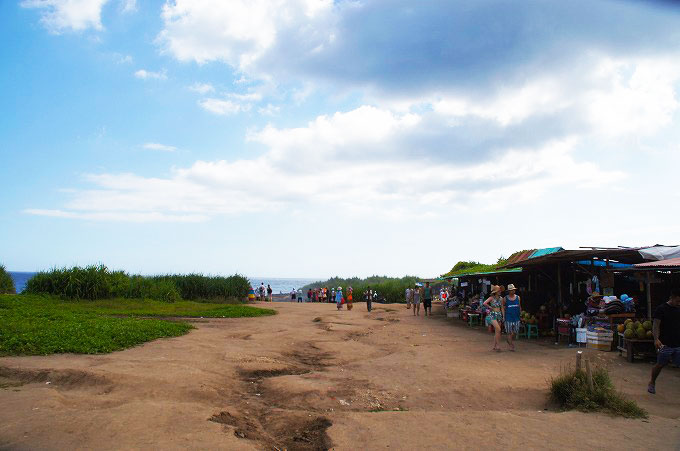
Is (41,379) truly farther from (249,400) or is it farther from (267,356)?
(267,356)

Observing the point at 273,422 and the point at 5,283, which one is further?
the point at 5,283

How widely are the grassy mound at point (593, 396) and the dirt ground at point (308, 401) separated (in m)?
0.25

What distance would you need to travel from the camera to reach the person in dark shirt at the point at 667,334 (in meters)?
7.21

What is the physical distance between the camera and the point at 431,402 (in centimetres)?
727

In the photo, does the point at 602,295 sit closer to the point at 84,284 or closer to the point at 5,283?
the point at 84,284

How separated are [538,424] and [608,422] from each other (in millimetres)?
938

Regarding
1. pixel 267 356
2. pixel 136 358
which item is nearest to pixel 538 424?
pixel 267 356

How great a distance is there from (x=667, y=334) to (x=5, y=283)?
1151 inches

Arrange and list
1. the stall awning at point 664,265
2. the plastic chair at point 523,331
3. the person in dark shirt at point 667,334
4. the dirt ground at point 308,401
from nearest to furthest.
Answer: the dirt ground at point 308,401, the person in dark shirt at point 667,334, the stall awning at point 664,265, the plastic chair at point 523,331

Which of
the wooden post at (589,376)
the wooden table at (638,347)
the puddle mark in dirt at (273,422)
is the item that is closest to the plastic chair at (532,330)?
the wooden table at (638,347)

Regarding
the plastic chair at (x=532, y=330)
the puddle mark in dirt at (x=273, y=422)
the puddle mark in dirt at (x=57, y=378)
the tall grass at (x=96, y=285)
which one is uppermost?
the tall grass at (x=96, y=285)

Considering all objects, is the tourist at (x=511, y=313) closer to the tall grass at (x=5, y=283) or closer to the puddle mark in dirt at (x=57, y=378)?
the puddle mark in dirt at (x=57, y=378)

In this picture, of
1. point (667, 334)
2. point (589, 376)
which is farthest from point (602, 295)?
point (589, 376)

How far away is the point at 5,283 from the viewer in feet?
83.4
